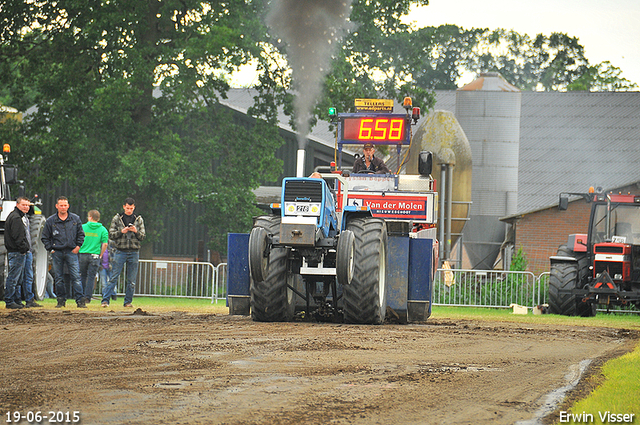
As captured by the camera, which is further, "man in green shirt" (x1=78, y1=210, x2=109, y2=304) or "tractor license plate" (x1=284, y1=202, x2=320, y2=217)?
"man in green shirt" (x1=78, y1=210, x2=109, y2=304)

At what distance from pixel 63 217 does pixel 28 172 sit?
1119 cm

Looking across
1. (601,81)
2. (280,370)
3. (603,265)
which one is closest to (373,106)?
(603,265)

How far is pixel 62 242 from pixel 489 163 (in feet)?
61.4

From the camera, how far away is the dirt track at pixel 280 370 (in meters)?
5.73

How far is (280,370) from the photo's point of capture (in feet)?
24.7

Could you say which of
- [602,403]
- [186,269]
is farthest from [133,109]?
[602,403]

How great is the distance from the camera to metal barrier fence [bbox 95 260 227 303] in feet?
72.3

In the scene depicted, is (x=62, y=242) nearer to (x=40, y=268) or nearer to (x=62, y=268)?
(x=62, y=268)

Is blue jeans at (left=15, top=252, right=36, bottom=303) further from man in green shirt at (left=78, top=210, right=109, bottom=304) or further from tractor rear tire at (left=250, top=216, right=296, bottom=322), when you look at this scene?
tractor rear tire at (left=250, top=216, right=296, bottom=322)

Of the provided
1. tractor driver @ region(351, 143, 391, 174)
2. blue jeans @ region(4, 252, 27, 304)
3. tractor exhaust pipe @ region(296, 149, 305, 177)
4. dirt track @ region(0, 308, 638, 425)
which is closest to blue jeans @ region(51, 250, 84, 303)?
blue jeans @ region(4, 252, 27, 304)

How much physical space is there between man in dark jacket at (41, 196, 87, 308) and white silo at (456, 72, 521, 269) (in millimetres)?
17400

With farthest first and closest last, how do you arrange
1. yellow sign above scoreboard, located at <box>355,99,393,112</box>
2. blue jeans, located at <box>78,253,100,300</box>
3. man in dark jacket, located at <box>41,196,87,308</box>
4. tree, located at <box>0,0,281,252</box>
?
tree, located at <box>0,0,281,252</box>, blue jeans, located at <box>78,253,100,300</box>, yellow sign above scoreboard, located at <box>355,99,393,112</box>, man in dark jacket, located at <box>41,196,87,308</box>

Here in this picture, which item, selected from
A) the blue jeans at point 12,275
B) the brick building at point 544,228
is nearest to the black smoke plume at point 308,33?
the brick building at point 544,228

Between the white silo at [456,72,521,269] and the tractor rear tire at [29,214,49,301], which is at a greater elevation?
the white silo at [456,72,521,269]
